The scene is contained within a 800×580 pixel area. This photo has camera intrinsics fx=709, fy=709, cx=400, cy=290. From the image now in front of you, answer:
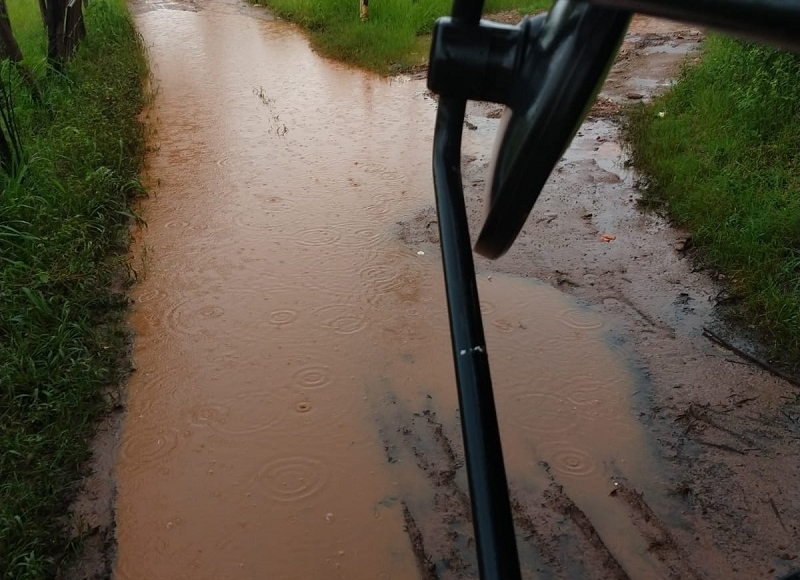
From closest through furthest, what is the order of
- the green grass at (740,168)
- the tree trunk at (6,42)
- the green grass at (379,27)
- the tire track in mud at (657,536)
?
1. the tire track in mud at (657,536)
2. the green grass at (740,168)
3. the tree trunk at (6,42)
4. the green grass at (379,27)

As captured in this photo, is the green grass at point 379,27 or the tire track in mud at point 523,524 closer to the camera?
the tire track in mud at point 523,524

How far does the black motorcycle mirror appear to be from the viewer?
43 centimetres

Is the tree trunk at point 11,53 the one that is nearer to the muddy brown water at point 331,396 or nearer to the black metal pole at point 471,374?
the muddy brown water at point 331,396

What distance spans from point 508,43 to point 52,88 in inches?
218

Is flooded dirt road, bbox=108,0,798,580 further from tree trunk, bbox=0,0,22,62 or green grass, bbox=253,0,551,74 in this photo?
green grass, bbox=253,0,551,74

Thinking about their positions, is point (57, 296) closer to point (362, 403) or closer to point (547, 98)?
point (362, 403)

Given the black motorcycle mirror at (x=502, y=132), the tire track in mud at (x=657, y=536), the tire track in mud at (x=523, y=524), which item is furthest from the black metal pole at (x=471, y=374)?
the tire track in mud at (x=657, y=536)

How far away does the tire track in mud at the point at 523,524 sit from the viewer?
7.31 feet

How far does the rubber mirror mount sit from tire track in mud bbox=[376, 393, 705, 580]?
1917 millimetres

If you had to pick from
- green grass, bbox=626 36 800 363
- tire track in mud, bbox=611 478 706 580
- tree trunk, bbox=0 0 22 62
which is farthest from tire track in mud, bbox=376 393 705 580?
tree trunk, bbox=0 0 22 62

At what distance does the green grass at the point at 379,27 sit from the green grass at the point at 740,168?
9.87 feet

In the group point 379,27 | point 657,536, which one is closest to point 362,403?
point 657,536

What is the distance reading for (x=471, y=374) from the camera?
517 millimetres

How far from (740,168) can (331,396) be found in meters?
2.93
